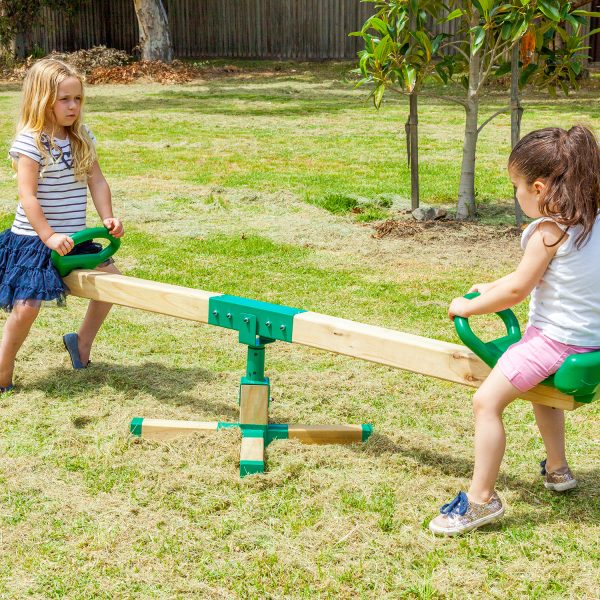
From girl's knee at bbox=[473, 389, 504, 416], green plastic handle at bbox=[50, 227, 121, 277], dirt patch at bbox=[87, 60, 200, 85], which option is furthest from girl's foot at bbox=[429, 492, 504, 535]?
dirt patch at bbox=[87, 60, 200, 85]

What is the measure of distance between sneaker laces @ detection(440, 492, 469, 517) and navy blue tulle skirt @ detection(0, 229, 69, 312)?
79.6 inches

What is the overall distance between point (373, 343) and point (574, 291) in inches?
29.1

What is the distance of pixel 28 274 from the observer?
4.14 meters

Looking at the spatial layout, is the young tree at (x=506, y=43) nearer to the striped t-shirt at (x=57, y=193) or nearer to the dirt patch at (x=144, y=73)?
the striped t-shirt at (x=57, y=193)

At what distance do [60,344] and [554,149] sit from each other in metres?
3.02

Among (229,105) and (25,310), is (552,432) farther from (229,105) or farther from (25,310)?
(229,105)

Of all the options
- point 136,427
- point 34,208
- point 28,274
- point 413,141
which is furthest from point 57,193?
point 413,141

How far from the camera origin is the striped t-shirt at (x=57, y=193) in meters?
4.24

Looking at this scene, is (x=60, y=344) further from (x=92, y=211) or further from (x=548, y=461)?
(x=92, y=211)

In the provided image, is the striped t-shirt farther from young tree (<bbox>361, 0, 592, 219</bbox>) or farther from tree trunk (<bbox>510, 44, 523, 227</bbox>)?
tree trunk (<bbox>510, 44, 523, 227</bbox>)

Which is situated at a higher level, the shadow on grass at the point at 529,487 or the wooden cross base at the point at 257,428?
the wooden cross base at the point at 257,428

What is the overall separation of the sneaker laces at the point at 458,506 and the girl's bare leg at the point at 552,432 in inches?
17.0

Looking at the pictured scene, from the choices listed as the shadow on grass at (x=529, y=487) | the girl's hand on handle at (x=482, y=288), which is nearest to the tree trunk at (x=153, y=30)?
the shadow on grass at (x=529, y=487)

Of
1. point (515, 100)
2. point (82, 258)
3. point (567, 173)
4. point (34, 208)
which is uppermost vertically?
point (567, 173)
